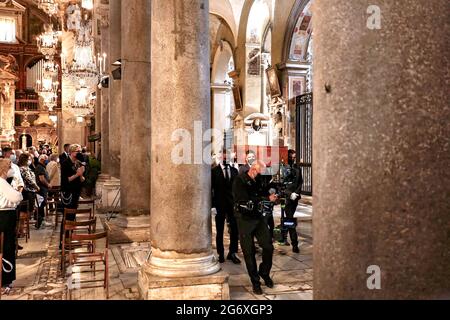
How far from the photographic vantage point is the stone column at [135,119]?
7.26 m

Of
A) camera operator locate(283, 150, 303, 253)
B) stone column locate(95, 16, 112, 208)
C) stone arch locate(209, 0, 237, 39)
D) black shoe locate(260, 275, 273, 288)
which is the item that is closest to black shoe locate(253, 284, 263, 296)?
black shoe locate(260, 275, 273, 288)

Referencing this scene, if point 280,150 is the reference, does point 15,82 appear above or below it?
above

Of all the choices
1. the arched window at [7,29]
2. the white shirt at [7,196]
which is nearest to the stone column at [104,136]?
the white shirt at [7,196]

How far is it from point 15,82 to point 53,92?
779 cm

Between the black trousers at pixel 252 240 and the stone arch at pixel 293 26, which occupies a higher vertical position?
the stone arch at pixel 293 26

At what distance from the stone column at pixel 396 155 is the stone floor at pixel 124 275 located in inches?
137

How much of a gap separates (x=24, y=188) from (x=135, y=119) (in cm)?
266

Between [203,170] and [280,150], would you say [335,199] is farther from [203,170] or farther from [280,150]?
[280,150]

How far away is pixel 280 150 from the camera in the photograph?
12148mm

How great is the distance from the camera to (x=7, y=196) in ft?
16.0

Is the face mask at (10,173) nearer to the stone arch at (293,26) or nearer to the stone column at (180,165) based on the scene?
the stone column at (180,165)

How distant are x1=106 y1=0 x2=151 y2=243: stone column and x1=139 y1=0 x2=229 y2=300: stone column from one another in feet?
9.60

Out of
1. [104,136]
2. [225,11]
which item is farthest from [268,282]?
[225,11]

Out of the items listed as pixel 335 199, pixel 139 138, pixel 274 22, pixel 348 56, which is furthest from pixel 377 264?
pixel 274 22
